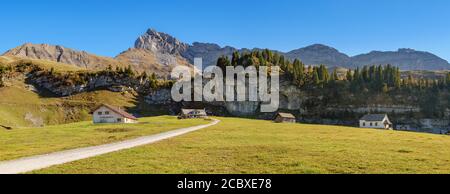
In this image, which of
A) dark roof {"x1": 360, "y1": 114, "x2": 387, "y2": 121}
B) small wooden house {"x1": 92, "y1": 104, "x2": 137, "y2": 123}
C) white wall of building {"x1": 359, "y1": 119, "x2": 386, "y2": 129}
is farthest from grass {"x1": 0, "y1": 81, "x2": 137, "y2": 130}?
dark roof {"x1": 360, "y1": 114, "x2": 387, "y2": 121}

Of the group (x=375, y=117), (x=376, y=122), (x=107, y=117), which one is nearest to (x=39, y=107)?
(x=107, y=117)

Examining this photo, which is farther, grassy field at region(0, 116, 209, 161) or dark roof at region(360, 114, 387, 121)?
dark roof at region(360, 114, 387, 121)

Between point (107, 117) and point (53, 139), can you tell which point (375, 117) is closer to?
point (107, 117)

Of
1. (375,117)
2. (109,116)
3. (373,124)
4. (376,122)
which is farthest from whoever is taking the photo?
(375,117)

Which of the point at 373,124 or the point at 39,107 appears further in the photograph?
the point at 39,107

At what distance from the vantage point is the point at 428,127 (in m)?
195

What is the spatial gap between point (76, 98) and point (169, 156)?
183 meters

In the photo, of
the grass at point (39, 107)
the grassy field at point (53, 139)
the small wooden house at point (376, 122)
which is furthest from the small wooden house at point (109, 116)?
the small wooden house at point (376, 122)

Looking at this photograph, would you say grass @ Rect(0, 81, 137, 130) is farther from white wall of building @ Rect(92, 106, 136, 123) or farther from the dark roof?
the dark roof

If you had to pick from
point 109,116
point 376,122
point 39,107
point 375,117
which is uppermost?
point 39,107
